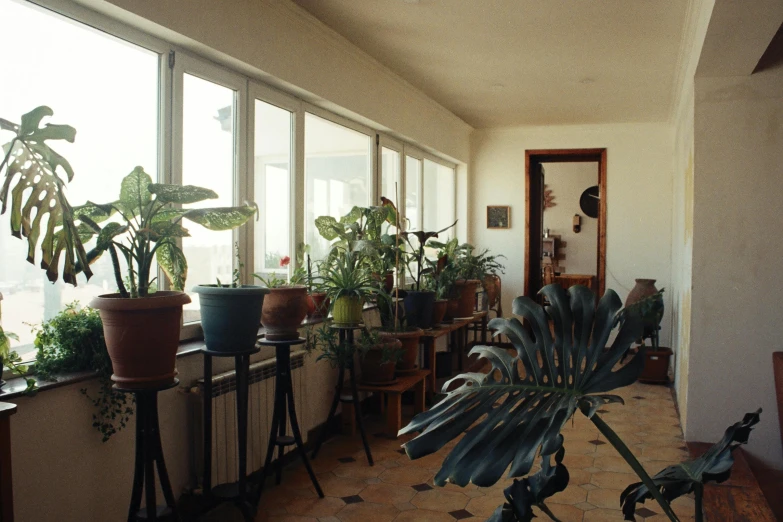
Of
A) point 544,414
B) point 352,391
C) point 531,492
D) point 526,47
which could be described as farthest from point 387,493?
point 526,47

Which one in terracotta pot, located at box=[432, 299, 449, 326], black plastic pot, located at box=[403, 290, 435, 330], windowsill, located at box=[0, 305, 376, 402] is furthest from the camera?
terracotta pot, located at box=[432, 299, 449, 326]

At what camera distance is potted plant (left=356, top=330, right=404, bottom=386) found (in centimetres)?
446

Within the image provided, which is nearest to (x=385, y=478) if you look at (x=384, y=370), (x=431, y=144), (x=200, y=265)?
(x=384, y=370)

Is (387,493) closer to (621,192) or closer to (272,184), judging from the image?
(272,184)

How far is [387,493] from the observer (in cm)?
366

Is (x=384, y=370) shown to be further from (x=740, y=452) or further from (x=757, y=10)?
(x=757, y=10)

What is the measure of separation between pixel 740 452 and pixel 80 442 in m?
3.80

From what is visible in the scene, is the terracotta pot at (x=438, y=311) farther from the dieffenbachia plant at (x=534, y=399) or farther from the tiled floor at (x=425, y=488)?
the dieffenbachia plant at (x=534, y=399)

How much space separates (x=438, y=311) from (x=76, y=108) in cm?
362

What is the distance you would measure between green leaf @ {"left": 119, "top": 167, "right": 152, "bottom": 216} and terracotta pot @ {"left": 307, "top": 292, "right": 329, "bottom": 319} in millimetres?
1929

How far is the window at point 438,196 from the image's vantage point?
24.6 feet

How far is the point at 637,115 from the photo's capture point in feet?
24.9

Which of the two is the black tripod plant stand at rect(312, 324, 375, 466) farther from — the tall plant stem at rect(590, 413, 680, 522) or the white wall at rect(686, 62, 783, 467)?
the tall plant stem at rect(590, 413, 680, 522)

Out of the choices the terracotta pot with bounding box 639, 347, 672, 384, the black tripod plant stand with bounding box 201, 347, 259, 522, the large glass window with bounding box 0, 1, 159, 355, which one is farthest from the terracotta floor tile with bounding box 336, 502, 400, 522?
the terracotta pot with bounding box 639, 347, 672, 384
